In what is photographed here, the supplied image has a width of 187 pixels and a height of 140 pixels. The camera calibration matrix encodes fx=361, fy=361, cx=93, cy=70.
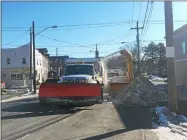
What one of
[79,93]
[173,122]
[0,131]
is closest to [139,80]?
[79,93]

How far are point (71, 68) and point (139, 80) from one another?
822 centimetres

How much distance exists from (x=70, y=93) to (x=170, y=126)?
6351 mm

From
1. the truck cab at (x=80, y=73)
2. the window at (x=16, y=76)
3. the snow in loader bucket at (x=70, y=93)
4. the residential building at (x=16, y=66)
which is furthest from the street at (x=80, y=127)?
the window at (x=16, y=76)

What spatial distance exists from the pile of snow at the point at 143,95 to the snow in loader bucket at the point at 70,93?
407cm

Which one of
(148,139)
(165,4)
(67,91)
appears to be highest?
(165,4)

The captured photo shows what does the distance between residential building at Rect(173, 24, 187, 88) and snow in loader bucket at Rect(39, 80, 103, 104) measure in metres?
17.1

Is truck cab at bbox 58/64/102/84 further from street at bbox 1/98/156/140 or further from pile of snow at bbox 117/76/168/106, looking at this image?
street at bbox 1/98/156/140

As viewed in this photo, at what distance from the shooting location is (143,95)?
72.7ft

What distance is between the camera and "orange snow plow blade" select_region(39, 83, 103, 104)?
16594mm

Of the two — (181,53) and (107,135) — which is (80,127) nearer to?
(107,135)

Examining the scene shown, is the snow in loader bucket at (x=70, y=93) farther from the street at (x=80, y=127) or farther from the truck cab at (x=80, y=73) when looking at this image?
the street at (x=80, y=127)

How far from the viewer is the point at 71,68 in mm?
19859

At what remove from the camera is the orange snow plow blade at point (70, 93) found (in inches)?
653

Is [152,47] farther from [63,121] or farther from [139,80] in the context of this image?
[63,121]
